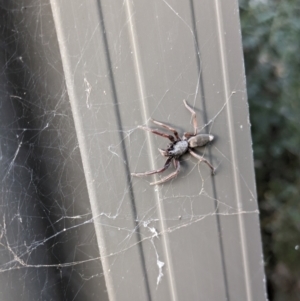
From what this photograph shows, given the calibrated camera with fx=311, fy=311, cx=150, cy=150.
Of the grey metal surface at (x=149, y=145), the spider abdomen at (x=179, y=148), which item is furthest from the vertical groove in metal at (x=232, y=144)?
the spider abdomen at (x=179, y=148)

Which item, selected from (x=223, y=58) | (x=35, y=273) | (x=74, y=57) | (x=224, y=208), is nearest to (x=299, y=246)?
(x=224, y=208)

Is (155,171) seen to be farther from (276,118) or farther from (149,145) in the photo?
(276,118)

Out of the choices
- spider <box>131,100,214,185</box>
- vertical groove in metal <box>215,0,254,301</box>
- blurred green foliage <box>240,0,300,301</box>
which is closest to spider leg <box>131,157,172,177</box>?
spider <box>131,100,214,185</box>

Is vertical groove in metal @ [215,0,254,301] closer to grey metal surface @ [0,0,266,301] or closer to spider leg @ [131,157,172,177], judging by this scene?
grey metal surface @ [0,0,266,301]

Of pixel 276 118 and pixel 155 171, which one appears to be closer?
pixel 155 171

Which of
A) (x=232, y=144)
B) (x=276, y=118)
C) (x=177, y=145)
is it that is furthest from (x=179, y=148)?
(x=276, y=118)
